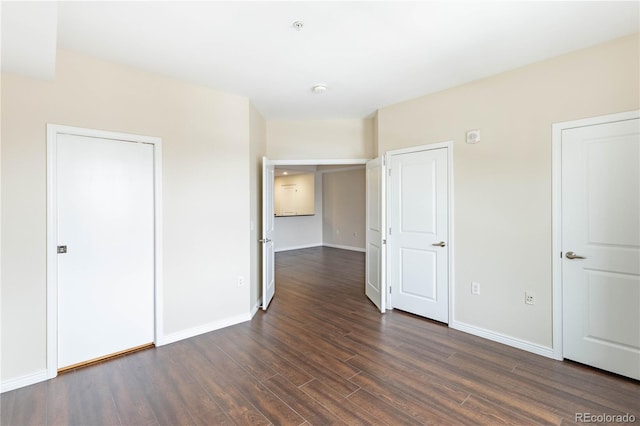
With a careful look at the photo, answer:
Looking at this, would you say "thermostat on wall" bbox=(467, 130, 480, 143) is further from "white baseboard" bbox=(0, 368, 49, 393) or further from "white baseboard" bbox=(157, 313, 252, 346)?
"white baseboard" bbox=(0, 368, 49, 393)

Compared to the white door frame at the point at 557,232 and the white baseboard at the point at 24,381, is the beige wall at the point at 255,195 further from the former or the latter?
the white door frame at the point at 557,232

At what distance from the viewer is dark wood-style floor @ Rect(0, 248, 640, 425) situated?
6.34 feet

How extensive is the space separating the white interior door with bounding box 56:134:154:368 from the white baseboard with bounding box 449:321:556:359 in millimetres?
3224

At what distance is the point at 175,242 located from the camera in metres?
3.04

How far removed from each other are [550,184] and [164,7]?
3331 mm

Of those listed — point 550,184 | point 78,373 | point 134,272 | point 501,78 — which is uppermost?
point 501,78

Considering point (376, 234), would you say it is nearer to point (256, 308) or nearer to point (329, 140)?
point (329, 140)

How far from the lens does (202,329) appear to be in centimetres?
321

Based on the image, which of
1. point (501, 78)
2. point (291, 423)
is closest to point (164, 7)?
point (291, 423)

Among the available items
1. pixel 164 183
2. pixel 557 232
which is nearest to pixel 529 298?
pixel 557 232

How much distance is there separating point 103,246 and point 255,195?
69.6 inches

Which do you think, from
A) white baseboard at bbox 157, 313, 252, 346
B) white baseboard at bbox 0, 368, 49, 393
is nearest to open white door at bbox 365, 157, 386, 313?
white baseboard at bbox 157, 313, 252, 346

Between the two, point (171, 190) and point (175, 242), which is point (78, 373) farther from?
point (171, 190)

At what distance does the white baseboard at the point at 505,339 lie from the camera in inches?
106
